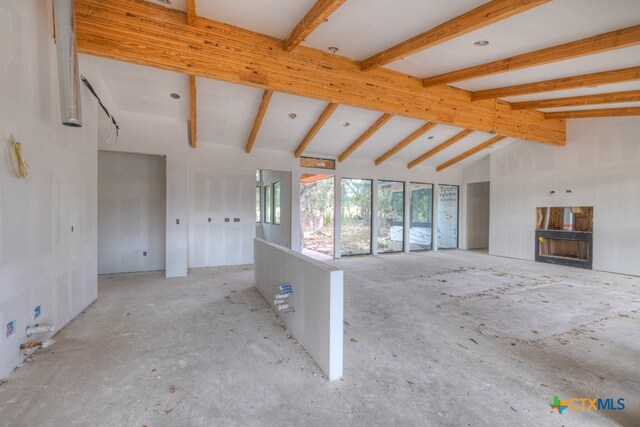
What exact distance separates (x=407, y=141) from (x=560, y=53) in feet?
12.9

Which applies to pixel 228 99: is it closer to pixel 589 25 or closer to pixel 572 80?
pixel 589 25

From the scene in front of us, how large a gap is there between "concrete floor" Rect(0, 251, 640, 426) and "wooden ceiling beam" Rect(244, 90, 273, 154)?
11.0ft

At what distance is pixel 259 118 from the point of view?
568 centimetres

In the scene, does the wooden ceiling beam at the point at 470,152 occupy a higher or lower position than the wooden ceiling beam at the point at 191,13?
lower

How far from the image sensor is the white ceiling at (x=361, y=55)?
10.4 ft

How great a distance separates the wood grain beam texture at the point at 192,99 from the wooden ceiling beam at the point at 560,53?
3.95 metres

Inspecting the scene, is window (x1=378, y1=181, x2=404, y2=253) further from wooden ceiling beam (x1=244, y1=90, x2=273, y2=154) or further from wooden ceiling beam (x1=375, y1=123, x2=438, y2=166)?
wooden ceiling beam (x1=244, y1=90, x2=273, y2=154)

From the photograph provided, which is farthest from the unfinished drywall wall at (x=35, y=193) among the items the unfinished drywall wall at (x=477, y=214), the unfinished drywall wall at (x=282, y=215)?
the unfinished drywall wall at (x=477, y=214)

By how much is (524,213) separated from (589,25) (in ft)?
20.5

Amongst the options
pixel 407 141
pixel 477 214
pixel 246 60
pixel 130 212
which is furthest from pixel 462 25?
pixel 477 214

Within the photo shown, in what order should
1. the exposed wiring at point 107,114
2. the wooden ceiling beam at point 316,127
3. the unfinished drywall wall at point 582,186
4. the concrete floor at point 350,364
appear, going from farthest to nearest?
1. the unfinished drywall wall at point 582,186
2. the wooden ceiling beam at point 316,127
3. the exposed wiring at point 107,114
4. the concrete floor at point 350,364

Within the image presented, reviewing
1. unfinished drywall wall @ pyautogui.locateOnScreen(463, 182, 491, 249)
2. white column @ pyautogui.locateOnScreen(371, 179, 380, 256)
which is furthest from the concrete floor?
unfinished drywall wall @ pyautogui.locateOnScreen(463, 182, 491, 249)

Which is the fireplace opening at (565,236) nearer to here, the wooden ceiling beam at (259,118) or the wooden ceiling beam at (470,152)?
the wooden ceiling beam at (470,152)

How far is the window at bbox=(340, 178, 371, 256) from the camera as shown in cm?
865
